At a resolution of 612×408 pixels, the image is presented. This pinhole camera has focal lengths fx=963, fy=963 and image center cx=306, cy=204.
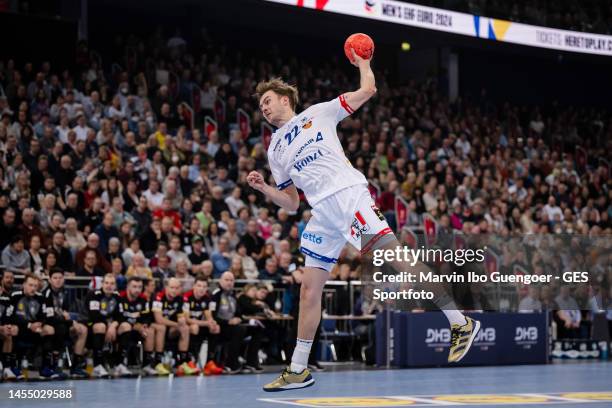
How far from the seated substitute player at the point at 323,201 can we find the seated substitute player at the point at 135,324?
7403 millimetres

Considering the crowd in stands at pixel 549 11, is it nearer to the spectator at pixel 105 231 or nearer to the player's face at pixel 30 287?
the spectator at pixel 105 231

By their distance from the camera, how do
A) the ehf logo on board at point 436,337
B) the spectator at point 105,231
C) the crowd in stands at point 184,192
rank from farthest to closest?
the ehf logo on board at point 436,337, the spectator at point 105,231, the crowd in stands at point 184,192

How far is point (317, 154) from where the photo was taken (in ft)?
27.5

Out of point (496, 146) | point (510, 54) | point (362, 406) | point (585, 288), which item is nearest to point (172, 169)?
point (585, 288)

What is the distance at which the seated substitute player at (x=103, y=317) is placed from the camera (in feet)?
49.2

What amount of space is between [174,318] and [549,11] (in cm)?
2049

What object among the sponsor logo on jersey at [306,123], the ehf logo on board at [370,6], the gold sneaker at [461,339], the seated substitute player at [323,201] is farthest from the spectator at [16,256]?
the ehf logo on board at [370,6]

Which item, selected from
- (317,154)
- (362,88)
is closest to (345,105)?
(362,88)

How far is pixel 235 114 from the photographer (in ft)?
79.7

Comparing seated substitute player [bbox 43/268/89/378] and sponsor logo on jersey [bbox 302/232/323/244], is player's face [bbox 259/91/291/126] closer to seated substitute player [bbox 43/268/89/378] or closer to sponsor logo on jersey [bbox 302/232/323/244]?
sponsor logo on jersey [bbox 302/232/323/244]

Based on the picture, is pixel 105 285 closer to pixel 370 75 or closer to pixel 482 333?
pixel 482 333

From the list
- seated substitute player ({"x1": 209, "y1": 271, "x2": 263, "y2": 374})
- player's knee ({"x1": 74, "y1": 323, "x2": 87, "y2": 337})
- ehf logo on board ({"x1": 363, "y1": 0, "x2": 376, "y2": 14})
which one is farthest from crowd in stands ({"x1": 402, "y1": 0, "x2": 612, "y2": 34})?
player's knee ({"x1": 74, "y1": 323, "x2": 87, "y2": 337})

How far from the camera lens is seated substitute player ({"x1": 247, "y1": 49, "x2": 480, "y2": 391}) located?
8.16 meters

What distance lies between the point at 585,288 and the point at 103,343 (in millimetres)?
11063
